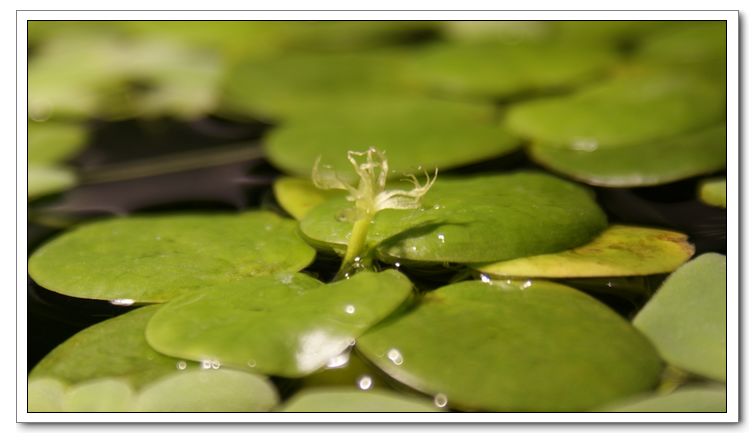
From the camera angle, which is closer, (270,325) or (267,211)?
(270,325)

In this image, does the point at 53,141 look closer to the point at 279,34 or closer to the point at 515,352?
the point at 279,34

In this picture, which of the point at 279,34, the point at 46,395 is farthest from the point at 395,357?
the point at 279,34

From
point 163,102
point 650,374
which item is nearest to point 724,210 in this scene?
point 650,374

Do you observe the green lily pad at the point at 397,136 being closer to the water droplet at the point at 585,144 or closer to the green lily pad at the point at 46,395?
the water droplet at the point at 585,144

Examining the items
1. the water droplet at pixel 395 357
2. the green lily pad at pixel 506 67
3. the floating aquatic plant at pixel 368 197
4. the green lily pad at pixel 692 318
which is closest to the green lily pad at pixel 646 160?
the green lily pad at pixel 692 318
